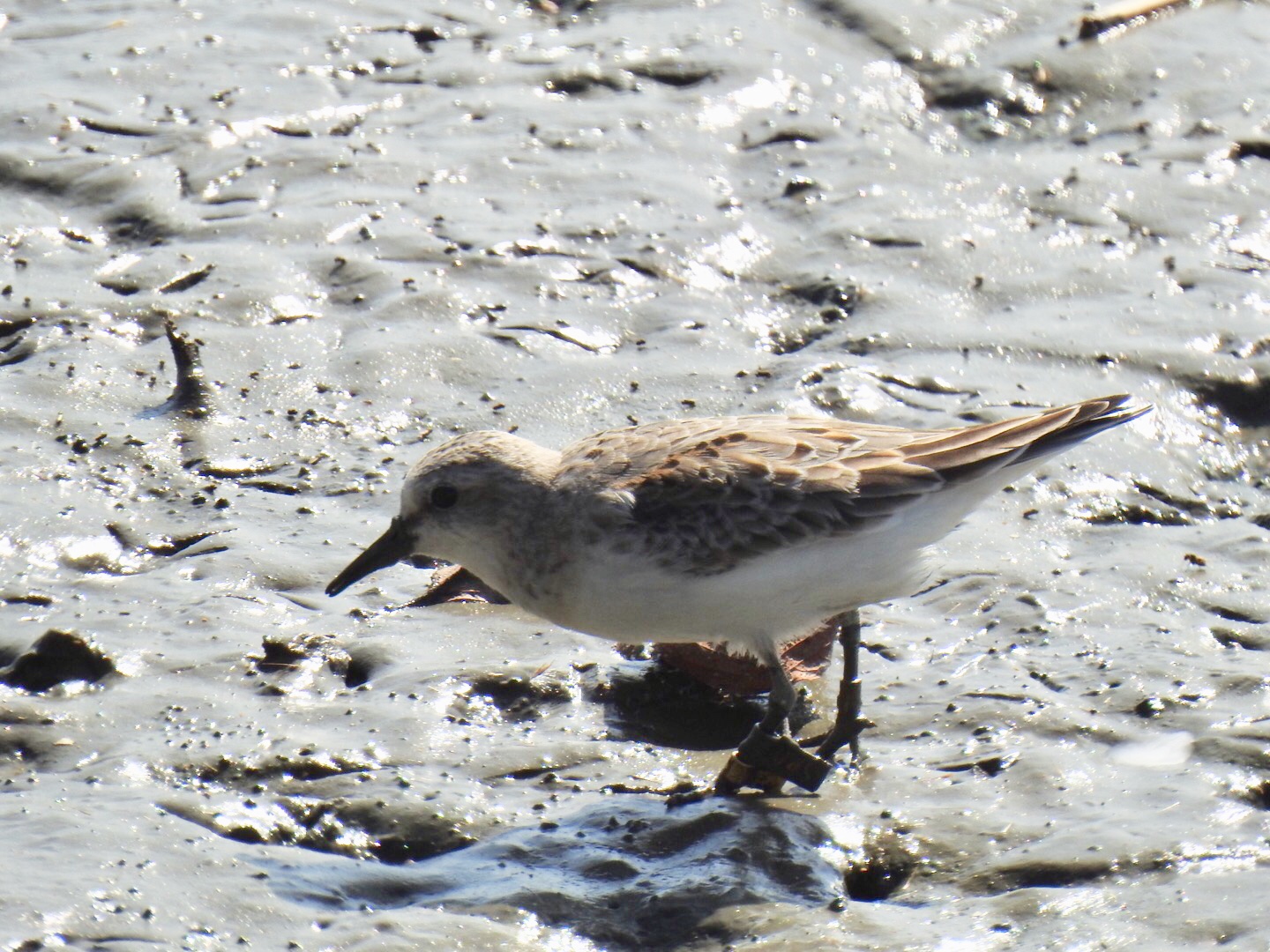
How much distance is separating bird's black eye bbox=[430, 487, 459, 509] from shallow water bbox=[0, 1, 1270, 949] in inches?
25.1

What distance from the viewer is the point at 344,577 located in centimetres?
623

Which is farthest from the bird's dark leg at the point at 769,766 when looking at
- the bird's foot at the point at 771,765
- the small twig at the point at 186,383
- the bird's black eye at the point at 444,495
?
the small twig at the point at 186,383

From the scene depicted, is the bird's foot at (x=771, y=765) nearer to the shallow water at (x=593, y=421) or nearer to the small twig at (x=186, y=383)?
the shallow water at (x=593, y=421)

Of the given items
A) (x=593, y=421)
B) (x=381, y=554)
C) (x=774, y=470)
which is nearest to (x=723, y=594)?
(x=774, y=470)

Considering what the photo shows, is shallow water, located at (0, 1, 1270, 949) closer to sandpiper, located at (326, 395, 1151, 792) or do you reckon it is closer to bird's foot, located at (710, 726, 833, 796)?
bird's foot, located at (710, 726, 833, 796)

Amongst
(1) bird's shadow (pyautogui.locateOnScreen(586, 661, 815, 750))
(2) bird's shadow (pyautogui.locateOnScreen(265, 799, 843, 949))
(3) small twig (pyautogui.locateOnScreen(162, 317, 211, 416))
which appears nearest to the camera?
(2) bird's shadow (pyautogui.locateOnScreen(265, 799, 843, 949))

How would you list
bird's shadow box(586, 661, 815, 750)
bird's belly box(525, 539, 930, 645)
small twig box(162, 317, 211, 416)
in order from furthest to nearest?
small twig box(162, 317, 211, 416) → bird's shadow box(586, 661, 815, 750) → bird's belly box(525, 539, 930, 645)

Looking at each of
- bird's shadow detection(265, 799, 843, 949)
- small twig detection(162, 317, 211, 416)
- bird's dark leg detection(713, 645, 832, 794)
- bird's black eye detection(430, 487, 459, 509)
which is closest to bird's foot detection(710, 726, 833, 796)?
bird's dark leg detection(713, 645, 832, 794)

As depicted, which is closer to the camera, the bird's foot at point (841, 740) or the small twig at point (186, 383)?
the bird's foot at point (841, 740)

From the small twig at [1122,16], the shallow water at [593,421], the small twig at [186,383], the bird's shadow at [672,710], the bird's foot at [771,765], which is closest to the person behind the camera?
the shallow water at [593,421]

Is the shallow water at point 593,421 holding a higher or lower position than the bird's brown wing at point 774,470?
→ lower

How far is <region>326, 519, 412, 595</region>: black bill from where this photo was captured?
6195mm

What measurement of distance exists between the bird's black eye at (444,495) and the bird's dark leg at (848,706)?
151 centimetres

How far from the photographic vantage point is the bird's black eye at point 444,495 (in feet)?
20.0
